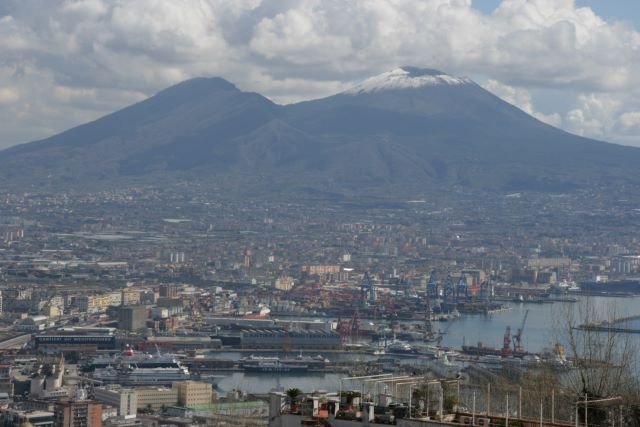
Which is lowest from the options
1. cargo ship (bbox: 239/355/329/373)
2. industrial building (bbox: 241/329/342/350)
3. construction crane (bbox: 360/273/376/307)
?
cargo ship (bbox: 239/355/329/373)

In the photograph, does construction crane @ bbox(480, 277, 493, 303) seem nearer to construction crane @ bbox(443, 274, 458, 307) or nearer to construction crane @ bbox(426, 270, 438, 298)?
construction crane @ bbox(443, 274, 458, 307)

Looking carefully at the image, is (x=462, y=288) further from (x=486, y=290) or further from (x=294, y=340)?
(x=294, y=340)

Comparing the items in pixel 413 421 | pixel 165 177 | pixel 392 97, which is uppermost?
pixel 392 97

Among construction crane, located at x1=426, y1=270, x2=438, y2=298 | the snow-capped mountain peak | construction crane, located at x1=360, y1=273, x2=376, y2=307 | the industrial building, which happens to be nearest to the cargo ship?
the industrial building

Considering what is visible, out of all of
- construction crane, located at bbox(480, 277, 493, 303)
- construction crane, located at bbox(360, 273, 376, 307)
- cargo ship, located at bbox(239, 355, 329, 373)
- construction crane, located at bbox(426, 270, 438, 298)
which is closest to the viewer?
cargo ship, located at bbox(239, 355, 329, 373)

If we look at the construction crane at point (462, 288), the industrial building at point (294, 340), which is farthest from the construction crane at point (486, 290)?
the industrial building at point (294, 340)

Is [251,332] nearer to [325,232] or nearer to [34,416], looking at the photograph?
[34,416]

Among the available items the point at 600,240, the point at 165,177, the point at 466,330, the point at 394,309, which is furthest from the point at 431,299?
the point at 165,177
